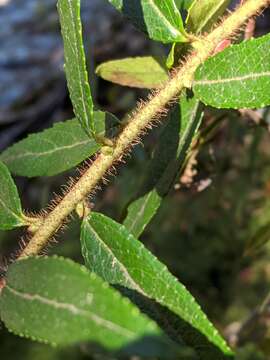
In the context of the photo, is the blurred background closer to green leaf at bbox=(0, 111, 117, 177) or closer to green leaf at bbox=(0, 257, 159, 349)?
green leaf at bbox=(0, 111, 117, 177)

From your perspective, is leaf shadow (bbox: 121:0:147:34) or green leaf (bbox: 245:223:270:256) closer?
leaf shadow (bbox: 121:0:147:34)

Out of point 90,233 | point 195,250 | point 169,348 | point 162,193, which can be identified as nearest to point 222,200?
point 195,250

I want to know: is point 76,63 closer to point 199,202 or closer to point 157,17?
point 157,17

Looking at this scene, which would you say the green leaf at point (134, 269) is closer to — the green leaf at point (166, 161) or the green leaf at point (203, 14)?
the green leaf at point (166, 161)

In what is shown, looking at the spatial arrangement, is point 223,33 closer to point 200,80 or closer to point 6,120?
point 200,80

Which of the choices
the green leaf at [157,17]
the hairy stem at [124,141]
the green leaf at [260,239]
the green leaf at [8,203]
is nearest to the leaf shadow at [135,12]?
the green leaf at [157,17]

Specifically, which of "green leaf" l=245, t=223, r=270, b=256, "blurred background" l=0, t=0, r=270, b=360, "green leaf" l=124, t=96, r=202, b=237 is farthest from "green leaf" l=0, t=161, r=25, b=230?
"green leaf" l=245, t=223, r=270, b=256
